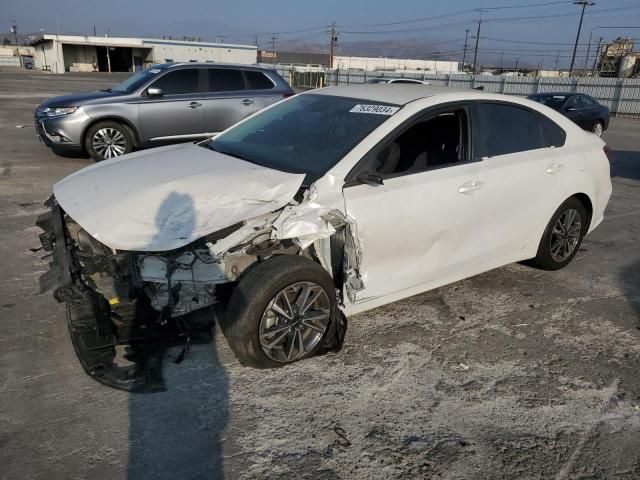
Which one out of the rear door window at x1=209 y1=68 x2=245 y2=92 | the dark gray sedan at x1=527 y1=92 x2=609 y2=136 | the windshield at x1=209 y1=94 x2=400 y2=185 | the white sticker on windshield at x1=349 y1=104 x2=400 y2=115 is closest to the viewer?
the windshield at x1=209 y1=94 x2=400 y2=185

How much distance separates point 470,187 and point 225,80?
714 cm

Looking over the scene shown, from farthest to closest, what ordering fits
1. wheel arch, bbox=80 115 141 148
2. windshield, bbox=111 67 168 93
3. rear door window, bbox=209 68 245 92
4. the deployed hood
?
1. rear door window, bbox=209 68 245 92
2. windshield, bbox=111 67 168 93
3. wheel arch, bbox=80 115 141 148
4. the deployed hood

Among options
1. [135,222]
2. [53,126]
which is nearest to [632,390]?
[135,222]

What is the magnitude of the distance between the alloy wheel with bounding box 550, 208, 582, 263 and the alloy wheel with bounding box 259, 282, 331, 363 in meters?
2.55

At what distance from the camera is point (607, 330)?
4.04m

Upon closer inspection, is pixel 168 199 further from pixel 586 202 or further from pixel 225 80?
pixel 225 80

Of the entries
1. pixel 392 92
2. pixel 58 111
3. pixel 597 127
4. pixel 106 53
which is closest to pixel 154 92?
pixel 58 111

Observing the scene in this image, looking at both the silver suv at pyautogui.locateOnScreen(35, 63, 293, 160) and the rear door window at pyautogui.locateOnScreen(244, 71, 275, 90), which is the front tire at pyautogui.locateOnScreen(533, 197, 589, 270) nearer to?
the silver suv at pyautogui.locateOnScreen(35, 63, 293, 160)

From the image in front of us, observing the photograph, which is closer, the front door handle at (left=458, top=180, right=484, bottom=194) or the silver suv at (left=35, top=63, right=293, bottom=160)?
the front door handle at (left=458, top=180, right=484, bottom=194)

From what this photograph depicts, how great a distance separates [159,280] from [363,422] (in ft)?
4.62

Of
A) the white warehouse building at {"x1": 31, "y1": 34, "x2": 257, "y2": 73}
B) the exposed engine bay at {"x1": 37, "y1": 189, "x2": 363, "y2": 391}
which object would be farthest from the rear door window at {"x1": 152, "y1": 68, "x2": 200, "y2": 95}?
the white warehouse building at {"x1": 31, "y1": 34, "x2": 257, "y2": 73}

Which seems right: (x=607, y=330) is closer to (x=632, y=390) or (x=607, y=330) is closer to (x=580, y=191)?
(x=632, y=390)

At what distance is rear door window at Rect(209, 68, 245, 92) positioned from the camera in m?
9.78

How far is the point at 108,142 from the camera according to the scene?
30.0ft
